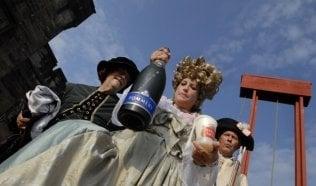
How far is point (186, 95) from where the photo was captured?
324 cm

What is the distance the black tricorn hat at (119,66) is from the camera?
322 cm

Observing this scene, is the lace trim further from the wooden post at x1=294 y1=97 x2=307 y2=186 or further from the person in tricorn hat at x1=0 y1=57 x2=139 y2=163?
the wooden post at x1=294 y1=97 x2=307 y2=186

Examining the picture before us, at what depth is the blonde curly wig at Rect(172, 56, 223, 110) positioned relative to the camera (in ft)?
10.9

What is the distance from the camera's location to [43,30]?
10.8m

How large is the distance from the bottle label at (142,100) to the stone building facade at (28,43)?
23.6 ft

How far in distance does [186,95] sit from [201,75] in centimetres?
23

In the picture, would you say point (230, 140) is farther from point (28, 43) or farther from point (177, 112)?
point (28, 43)

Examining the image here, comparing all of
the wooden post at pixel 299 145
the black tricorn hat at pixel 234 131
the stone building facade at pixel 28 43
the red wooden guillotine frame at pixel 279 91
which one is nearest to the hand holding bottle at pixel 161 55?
the black tricorn hat at pixel 234 131

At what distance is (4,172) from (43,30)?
30.2ft

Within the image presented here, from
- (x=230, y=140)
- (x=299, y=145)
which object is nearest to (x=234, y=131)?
(x=230, y=140)

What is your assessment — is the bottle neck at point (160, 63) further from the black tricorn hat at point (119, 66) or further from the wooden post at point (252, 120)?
the wooden post at point (252, 120)

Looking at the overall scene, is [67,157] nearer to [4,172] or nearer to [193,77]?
[4,172]

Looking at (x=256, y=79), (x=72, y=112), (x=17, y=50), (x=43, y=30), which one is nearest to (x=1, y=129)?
(x=17, y=50)

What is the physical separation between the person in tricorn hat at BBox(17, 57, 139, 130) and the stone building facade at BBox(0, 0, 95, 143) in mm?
6490
